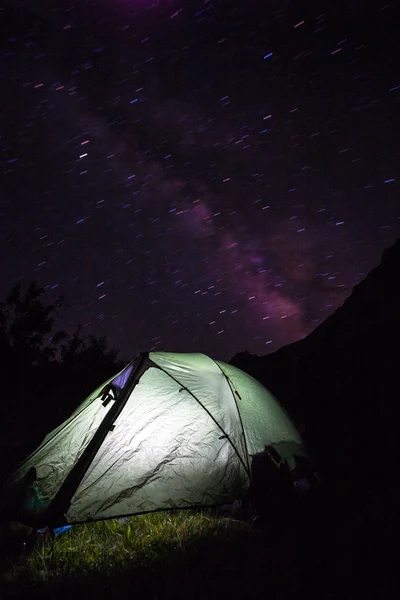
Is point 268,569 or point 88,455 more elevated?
point 88,455

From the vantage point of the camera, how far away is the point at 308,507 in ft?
16.8

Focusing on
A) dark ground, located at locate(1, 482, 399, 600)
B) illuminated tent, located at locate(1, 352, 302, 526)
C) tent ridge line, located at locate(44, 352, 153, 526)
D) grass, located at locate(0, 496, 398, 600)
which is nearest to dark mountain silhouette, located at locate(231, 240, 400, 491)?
dark ground, located at locate(1, 482, 399, 600)

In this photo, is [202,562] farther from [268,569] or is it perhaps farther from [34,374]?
[34,374]

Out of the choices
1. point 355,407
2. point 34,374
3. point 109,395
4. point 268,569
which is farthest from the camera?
point 34,374

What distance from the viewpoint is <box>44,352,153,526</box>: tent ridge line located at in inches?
164

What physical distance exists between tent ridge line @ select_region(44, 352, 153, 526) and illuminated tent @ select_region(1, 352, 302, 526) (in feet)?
0.04

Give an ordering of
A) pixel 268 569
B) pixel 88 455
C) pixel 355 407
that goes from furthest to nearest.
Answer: pixel 355 407
pixel 88 455
pixel 268 569

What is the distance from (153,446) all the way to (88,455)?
96 cm

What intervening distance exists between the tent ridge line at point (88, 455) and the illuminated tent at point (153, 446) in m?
0.01

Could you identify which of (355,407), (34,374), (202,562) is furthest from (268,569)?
(34,374)

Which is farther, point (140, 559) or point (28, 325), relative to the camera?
point (28, 325)

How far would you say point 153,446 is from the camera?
5.01 metres

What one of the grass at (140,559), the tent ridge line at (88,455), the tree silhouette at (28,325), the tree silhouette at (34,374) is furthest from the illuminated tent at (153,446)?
the tree silhouette at (28,325)

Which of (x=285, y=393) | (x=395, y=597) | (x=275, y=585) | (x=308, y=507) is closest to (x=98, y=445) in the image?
(x=275, y=585)
